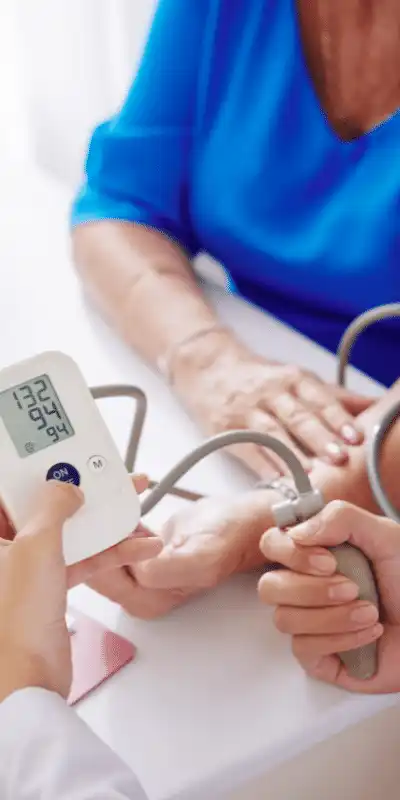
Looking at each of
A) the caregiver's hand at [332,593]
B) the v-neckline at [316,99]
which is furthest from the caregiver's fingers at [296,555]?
the v-neckline at [316,99]

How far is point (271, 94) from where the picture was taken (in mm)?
740

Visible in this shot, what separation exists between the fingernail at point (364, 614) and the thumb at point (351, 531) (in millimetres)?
28

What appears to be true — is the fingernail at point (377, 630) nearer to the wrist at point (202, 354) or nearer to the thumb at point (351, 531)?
the thumb at point (351, 531)

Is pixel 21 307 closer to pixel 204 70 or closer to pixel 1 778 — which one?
pixel 204 70

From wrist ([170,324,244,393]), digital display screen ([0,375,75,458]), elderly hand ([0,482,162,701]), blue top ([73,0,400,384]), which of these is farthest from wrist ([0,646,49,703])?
blue top ([73,0,400,384])

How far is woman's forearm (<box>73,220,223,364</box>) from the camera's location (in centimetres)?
71

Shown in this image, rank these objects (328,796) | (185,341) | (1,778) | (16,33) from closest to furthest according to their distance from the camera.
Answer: (1,778), (328,796), (185,341), (16,33)

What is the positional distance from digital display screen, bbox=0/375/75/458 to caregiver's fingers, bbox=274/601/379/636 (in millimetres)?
163

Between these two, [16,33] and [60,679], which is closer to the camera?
[60,679]

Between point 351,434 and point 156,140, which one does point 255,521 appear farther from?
point 156,140

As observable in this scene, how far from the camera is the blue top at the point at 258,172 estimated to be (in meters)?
0.70

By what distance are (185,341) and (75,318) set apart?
123 mm

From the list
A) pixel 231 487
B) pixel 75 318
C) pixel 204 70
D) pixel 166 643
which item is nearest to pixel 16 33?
pixel 204 70

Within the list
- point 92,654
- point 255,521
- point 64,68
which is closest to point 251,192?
point 255,521
